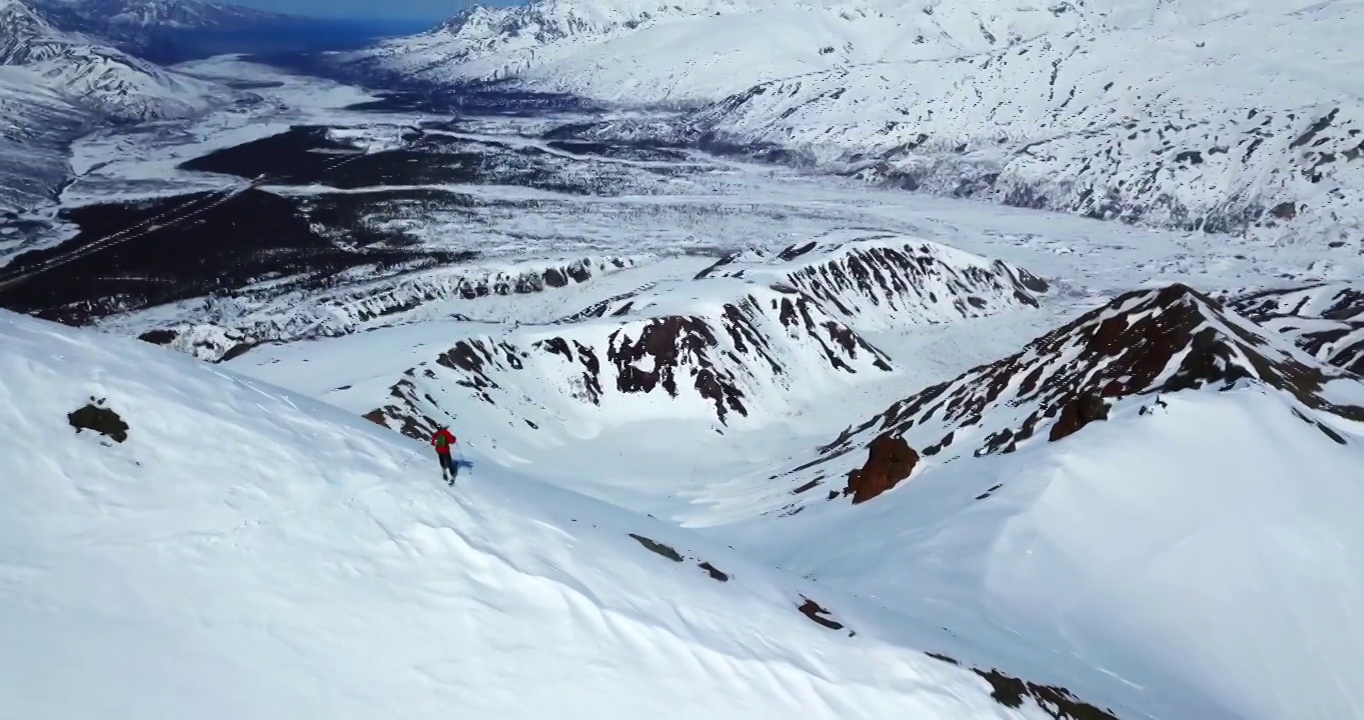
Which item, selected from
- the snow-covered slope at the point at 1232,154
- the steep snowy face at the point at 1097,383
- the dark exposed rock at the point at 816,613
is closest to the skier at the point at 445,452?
the dark exposed rock at the point at 816,613

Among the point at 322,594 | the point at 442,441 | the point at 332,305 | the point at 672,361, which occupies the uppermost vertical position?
the point at 442,441

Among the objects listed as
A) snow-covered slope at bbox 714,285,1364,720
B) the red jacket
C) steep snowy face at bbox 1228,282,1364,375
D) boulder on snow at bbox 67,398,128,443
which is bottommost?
steep snowy face at bbox 1228,282,1364,375

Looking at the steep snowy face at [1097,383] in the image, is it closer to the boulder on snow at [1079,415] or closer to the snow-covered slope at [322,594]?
the boulder on snow at [1079,415]

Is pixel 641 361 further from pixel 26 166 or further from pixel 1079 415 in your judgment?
pixel 26 166

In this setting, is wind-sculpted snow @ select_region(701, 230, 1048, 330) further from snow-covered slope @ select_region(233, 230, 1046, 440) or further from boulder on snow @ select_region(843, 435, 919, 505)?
boulder on snow @ select_region(843, 435, 919, 505)

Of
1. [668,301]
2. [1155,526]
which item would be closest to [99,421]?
[1155,526]

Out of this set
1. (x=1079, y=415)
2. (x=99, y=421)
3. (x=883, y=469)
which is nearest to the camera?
(x=99, y=421)

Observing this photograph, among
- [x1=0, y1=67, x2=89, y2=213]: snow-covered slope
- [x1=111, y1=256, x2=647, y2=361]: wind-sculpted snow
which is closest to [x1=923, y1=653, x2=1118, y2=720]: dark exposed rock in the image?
[x1=111, y1=256, x2=647, y2=361]: wind-sculpted snow
